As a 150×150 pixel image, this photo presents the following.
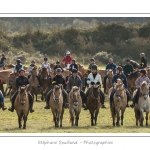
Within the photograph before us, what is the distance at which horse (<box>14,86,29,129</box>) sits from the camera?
19.0m

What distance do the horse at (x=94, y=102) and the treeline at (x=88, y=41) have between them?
36373mm

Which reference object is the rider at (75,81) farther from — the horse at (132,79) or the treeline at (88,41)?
the treeline at (88,41)

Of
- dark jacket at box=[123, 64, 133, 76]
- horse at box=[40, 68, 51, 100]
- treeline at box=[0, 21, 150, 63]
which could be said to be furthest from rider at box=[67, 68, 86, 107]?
treeline at box=[0, 21, 150, 63]

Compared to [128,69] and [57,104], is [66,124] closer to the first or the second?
[57,104]

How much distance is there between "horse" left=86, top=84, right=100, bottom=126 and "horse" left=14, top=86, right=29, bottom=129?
254 centimetres

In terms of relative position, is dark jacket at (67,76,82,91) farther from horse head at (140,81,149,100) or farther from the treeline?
the treeline

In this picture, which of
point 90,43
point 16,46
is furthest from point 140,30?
point 16,46

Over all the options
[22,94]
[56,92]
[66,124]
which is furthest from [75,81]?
[22,94]

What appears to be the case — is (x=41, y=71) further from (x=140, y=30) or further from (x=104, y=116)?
(x=140, y=30)
